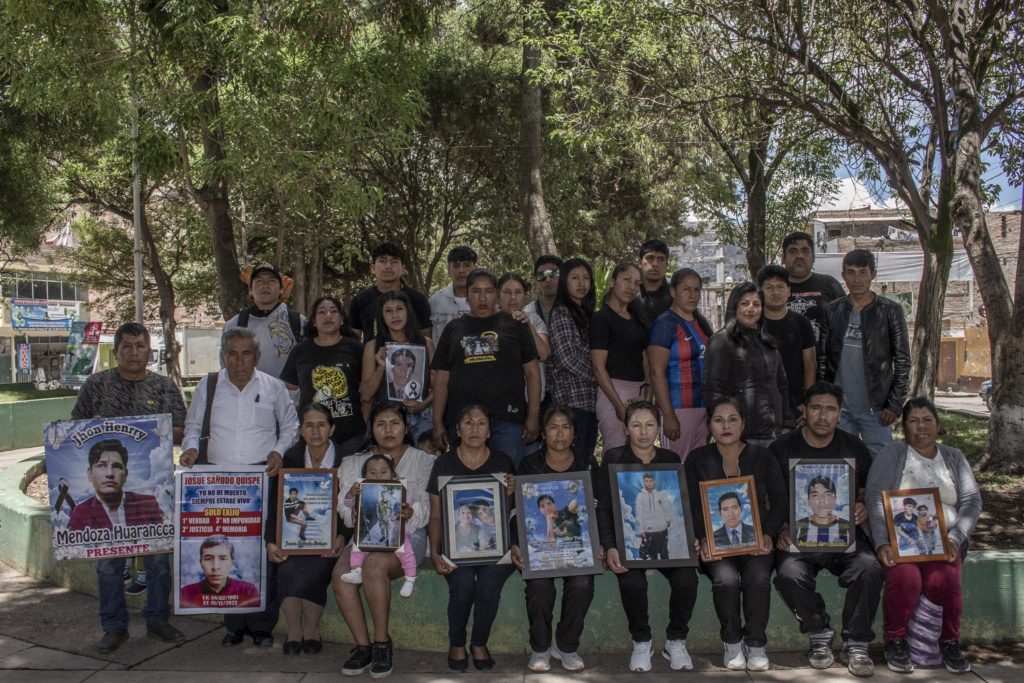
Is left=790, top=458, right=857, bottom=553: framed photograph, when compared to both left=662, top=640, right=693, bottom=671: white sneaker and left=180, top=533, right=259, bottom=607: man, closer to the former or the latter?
left=662, top=640, right=693, bottom=671: white sneaker

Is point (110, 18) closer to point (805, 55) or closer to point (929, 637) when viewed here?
point (805, 55)

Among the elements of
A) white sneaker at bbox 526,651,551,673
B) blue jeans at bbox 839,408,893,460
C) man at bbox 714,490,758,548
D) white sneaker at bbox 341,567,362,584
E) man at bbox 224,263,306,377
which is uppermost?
man at bbox 224,263,306,377

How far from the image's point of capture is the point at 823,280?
6.27m

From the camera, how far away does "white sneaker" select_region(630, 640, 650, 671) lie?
4.65 metres

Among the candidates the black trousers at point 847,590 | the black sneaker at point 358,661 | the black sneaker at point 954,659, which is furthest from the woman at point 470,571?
the black sneaker at point 954,659

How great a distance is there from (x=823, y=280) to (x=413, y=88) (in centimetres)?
652

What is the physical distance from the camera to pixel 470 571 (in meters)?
4.79

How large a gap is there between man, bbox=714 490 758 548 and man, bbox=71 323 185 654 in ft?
10.4

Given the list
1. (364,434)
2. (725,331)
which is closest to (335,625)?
(364,434)

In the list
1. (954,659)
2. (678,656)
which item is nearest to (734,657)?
(678,656)

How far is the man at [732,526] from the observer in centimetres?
472

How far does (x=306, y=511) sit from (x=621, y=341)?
220cm

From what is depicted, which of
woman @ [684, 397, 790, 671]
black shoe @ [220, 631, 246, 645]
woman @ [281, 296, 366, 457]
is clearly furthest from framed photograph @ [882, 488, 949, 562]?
black shoe @ [220, 631, 246, 645]

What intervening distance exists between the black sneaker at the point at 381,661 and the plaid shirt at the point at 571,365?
6.29 feet
